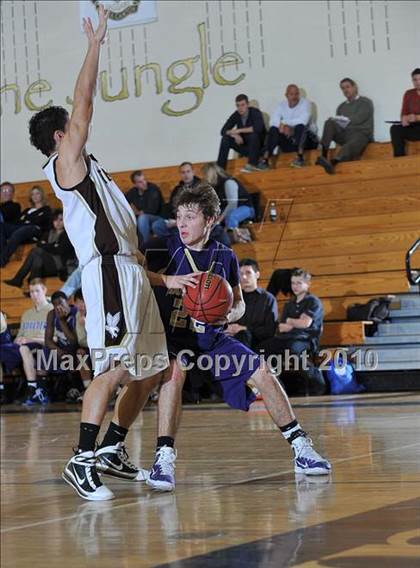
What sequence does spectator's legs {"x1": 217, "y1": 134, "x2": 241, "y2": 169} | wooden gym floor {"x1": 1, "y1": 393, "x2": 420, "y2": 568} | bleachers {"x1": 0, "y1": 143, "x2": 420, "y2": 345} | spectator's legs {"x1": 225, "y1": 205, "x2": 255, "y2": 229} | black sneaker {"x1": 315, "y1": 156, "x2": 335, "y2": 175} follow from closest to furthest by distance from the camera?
A: 1. wooden gym floor {"x1": 1, "y1": 393, "x2": 420, "y2": 568}
2. bleachers {"x1": 0, "y1": 143, "x2": 420, "y2": 345}
3. black sneaker {"x1": 315, "y1": 156, "x2": 335, "y2": 175}
4. spectator's legs {"x1": 225, "y1": 205, "x2": 255, "y2": 229}
5. spectator's legs {"x1": 217, "y1": 134, "x2": 241, "y2": 169}

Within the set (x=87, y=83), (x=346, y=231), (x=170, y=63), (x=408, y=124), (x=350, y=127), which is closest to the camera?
(x=87, y=83)

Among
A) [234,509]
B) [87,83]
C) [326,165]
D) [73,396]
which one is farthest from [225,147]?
[234,509]

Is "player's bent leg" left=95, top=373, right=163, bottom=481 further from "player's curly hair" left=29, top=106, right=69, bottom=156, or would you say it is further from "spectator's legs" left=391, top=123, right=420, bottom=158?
"spectator's legs" left=391, top=123, right=420, bottom=158

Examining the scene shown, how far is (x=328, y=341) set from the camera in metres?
10.5

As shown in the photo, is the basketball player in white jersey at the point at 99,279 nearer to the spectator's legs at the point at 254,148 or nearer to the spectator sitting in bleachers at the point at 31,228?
the spectator's legs at the point at 254,148

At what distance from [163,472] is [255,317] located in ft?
18.7

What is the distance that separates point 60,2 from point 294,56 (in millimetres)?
3640

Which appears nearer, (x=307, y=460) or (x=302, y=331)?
(x=307, y=460)

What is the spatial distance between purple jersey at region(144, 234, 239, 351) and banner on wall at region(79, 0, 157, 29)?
827cm

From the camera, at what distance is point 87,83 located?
13.1ft

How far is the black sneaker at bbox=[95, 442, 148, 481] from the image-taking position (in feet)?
15.0

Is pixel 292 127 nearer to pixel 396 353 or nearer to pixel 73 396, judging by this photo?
pixel 73 396

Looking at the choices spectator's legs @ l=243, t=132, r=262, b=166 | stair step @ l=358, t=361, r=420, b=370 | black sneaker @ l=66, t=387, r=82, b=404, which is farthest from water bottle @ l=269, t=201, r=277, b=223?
black sneaker @ l=66, t=387, r=82, b=404

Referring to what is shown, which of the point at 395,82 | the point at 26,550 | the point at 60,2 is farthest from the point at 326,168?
the point at 26,550
